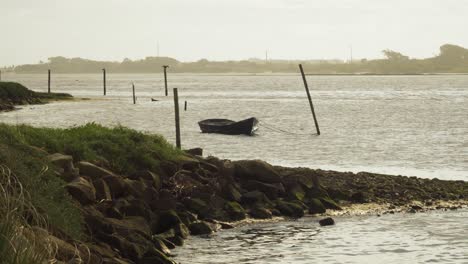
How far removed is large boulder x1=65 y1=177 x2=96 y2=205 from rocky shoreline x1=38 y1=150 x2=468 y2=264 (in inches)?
0.8

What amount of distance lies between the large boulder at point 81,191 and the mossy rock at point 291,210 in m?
6.04

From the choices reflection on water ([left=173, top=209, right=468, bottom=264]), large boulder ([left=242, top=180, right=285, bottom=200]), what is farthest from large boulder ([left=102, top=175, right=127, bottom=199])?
large boulder ([left=242, top=180, right=285, bottom=200])

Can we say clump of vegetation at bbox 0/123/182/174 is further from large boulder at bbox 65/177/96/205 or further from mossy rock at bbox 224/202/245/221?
large boulder at bbox 65/177/96/205

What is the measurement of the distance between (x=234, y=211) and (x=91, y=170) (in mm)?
3902

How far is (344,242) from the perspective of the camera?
67.3ft

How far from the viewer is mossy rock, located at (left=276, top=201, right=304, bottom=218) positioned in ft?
76.1

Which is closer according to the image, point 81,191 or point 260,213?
point 81,191

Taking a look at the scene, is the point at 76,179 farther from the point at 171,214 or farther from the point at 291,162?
the point at 291,162

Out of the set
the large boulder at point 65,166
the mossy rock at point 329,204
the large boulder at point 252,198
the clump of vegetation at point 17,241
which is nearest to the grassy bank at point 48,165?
the clump of vegetation at point 17,241

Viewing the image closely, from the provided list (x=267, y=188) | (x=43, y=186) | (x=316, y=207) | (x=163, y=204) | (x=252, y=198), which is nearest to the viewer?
(x=43, y=186)

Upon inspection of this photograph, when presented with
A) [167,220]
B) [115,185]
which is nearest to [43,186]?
[115,185]

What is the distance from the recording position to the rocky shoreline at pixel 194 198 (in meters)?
16.9

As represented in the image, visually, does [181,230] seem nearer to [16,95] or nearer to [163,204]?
[163,204]

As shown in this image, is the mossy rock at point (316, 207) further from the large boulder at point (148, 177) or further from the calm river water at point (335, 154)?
the large boulder at point (148, 177)
